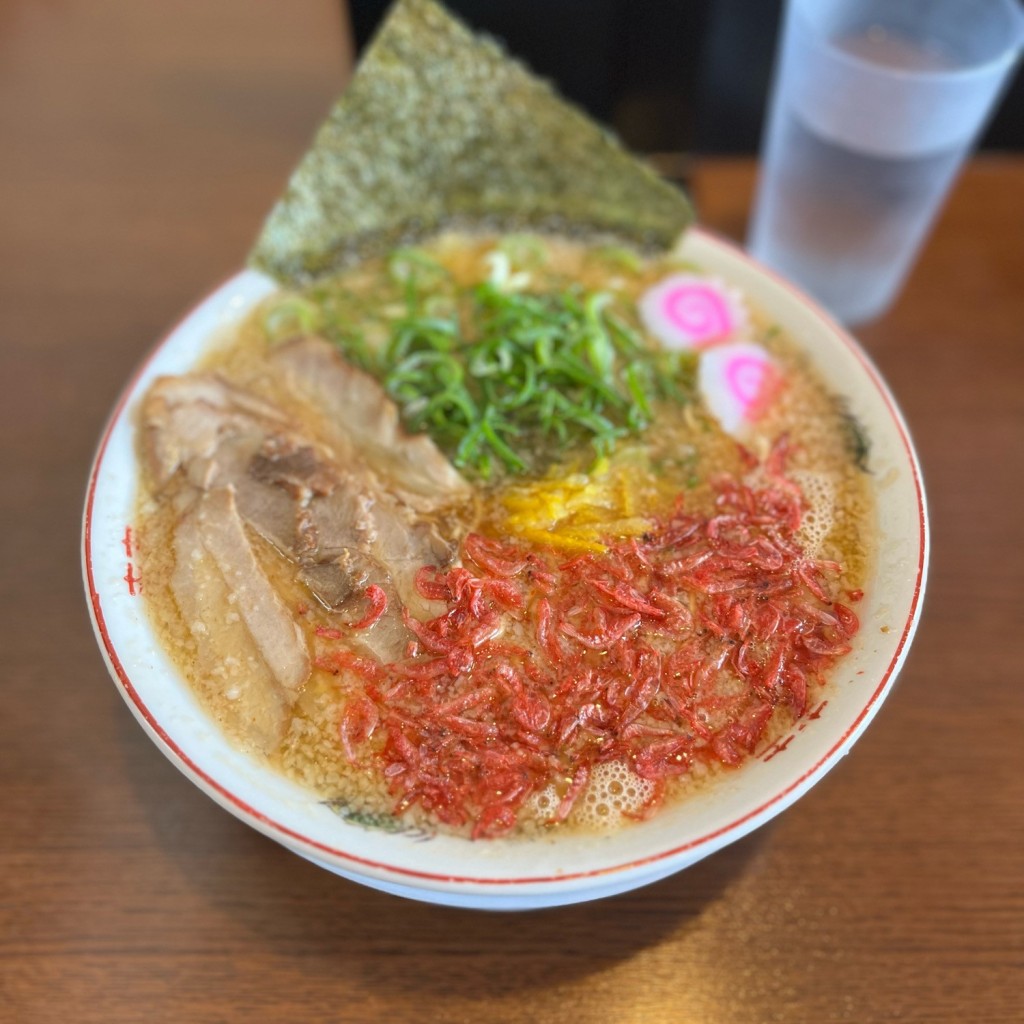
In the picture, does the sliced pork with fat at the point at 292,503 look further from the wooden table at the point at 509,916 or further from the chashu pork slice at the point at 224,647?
the wooden table at the point at 509,916

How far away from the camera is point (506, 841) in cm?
100

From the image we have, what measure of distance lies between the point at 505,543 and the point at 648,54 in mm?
1401

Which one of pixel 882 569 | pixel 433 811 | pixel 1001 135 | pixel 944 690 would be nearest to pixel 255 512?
pixel 433 811

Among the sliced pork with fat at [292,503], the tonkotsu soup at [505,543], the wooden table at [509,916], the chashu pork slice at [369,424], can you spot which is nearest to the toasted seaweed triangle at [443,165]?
the tonkotsu soup at [505,543]

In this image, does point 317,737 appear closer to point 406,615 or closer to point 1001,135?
point 406,615

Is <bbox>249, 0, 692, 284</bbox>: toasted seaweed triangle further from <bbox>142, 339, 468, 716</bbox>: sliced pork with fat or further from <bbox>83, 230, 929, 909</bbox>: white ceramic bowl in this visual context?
<bbox>83, 230, 929, 909</bbox>: white ceramic bowl

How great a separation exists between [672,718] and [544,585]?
253 mm

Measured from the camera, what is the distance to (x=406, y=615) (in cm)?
118

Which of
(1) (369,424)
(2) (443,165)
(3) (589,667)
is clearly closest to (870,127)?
(2) (443,165)

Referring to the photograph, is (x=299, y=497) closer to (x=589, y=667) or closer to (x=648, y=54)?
(x=589, y=667)

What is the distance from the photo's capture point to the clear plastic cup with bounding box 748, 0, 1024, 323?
168 cm

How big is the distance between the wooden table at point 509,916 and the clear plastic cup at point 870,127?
0.20 m

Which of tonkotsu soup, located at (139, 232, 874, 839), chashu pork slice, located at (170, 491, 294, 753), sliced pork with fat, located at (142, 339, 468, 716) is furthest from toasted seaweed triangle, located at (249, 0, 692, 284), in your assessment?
chashu pork slice, located at (170, 491, 294, 753)

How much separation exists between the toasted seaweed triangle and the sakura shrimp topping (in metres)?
0.78
